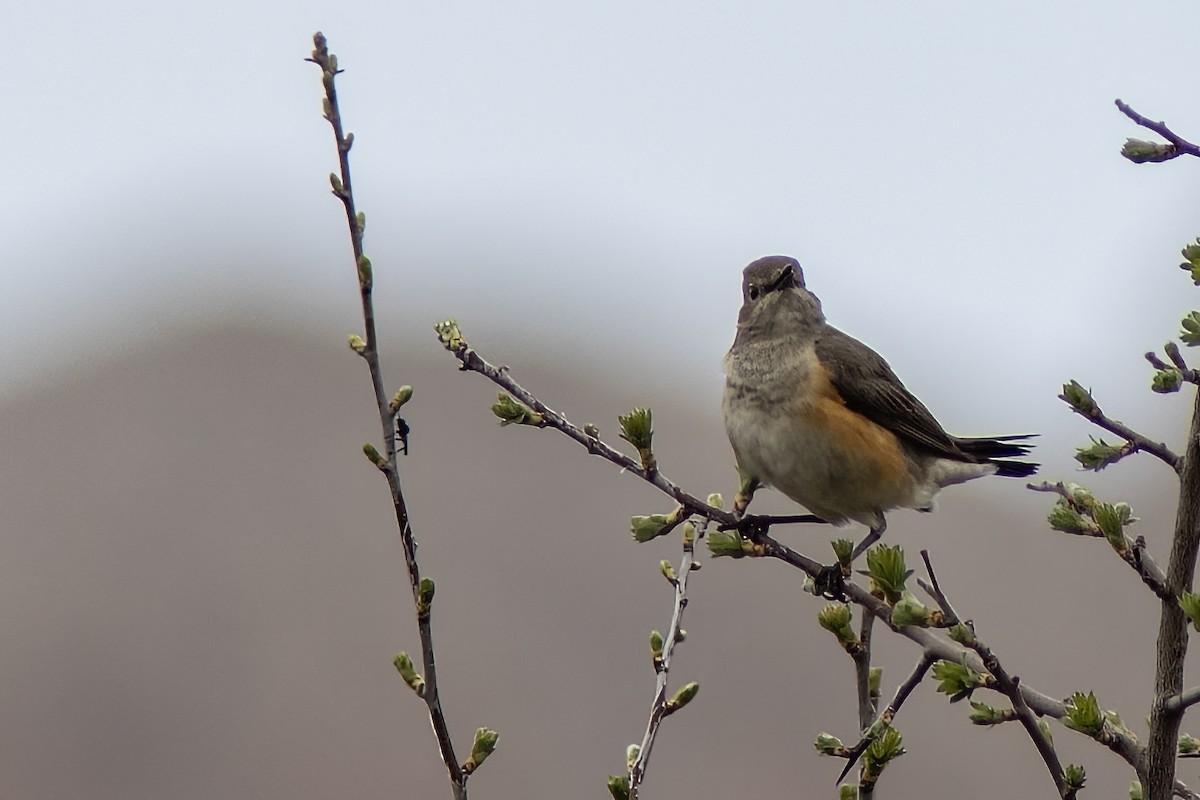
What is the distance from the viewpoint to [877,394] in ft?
27.8

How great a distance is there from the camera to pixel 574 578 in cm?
3722

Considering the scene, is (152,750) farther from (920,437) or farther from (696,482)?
Result: (920,437)

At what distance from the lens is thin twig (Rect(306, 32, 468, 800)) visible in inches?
168

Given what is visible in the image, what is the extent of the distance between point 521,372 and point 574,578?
14335 mm

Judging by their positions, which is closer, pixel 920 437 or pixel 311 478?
pixel 920 437

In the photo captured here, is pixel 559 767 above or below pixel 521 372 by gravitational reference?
below

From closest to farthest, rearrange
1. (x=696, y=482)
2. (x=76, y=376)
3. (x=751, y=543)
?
(x=751, y=543), (x=696, y=482), (x=76, y=376)

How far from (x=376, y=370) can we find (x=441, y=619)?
32262mm

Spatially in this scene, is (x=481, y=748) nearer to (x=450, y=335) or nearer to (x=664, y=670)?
(x=664, y=670)

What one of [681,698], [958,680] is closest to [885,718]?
[958,680]

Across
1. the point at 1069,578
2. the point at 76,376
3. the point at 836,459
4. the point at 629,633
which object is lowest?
the point at 836,459

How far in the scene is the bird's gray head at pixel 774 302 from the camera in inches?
336

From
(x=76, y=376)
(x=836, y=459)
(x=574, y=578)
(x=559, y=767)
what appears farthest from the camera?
(x=76, y=376)

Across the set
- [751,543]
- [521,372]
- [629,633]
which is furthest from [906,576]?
[521,372]
